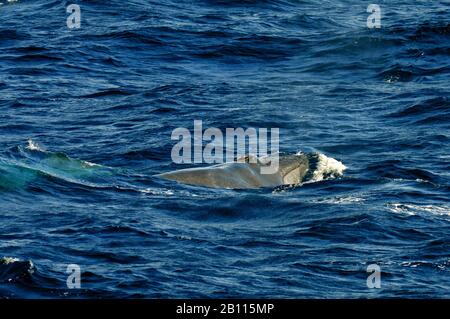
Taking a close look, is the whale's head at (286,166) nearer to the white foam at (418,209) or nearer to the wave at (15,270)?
the white foam at (418,209)

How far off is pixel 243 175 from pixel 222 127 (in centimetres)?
572

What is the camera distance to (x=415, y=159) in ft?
90.9

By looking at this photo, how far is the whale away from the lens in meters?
25.2

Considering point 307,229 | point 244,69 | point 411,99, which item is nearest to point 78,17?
point 244,69

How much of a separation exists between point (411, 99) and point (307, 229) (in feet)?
41.7

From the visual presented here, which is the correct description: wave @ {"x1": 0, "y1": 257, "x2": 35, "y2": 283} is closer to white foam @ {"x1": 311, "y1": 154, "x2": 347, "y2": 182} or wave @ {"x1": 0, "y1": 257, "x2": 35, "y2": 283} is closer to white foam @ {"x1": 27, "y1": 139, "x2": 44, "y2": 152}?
white foam @ {"x1": 311, "y1": 154, "x2": 347, "y2": 182}

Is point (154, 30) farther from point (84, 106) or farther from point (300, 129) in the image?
point (300, 129)

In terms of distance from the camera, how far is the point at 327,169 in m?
26.6

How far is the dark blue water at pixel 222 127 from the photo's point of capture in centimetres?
1958

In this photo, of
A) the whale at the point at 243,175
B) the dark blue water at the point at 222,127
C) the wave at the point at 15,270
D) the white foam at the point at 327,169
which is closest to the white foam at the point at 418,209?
the dark blue water at the point at 222,127

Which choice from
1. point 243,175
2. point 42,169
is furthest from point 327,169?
point 42,169

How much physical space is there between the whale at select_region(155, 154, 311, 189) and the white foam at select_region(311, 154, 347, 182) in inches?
10.1

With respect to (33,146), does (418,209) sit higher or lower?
lower

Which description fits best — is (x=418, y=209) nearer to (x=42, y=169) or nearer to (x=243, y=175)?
(x=243, y=175)
